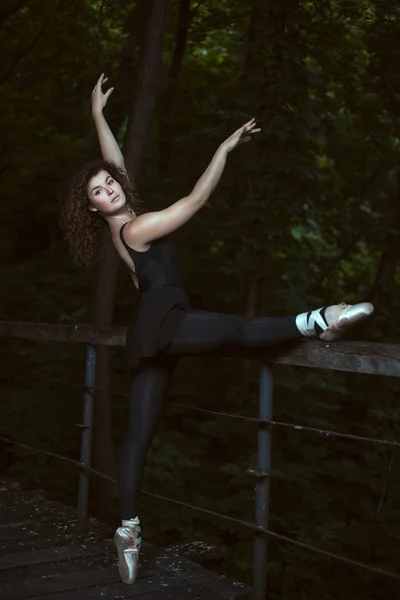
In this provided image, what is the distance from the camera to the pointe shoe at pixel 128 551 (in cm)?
326

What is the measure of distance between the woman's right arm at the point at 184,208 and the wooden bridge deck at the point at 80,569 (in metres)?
1.39

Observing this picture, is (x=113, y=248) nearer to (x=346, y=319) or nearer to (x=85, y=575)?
(x=85, y=575)

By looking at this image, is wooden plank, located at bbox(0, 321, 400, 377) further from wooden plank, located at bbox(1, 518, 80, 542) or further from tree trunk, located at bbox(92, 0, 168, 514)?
tree trunk, located at bbox(92, 0, 168, 514)

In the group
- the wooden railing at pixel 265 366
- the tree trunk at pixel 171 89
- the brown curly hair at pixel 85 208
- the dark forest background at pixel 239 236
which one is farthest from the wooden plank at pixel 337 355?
the tree trunk at pixel 171 89

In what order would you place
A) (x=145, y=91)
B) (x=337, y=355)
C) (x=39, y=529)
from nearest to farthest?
(x=337, y=355)
(x=39, y=529)
(x=145, y=91)

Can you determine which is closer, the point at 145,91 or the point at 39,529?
the point at 39,529

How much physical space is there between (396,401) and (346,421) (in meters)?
0.53

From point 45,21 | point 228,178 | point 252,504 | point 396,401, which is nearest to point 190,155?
point 228,178

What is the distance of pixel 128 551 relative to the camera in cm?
328

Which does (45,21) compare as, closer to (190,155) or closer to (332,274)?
(190,155)

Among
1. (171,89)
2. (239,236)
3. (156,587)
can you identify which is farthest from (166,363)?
(171,89)

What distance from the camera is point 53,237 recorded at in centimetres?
972

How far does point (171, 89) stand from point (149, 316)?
639 cm

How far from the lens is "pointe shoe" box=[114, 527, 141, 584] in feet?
10.7
